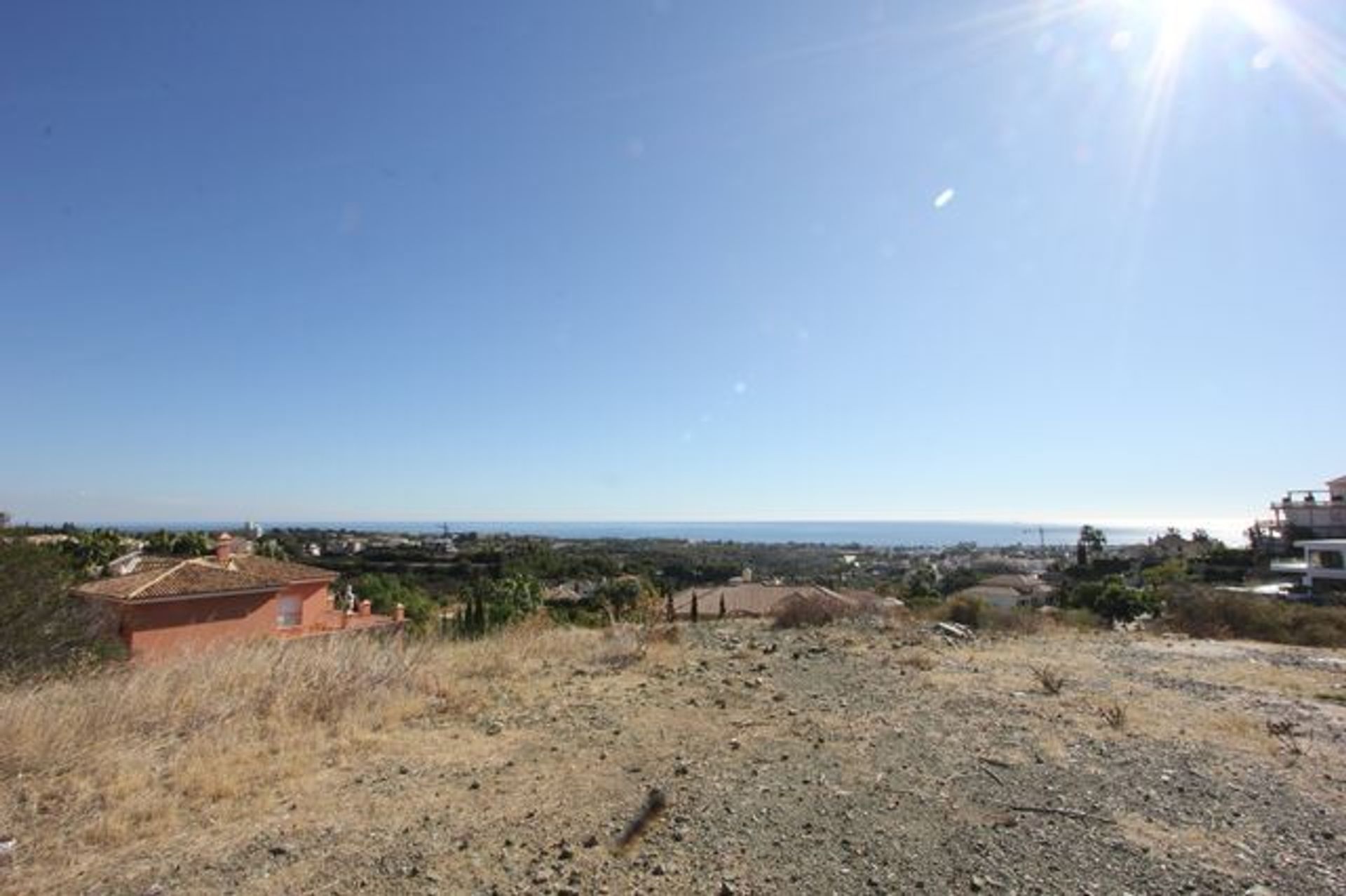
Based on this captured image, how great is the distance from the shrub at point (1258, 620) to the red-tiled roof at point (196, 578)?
74.1 ft

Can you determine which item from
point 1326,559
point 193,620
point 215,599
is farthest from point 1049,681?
point 1326,559

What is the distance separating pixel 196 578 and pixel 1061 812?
2147 cm

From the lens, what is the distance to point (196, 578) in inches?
749

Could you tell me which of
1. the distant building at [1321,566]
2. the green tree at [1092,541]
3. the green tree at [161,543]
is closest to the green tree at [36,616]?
the green tree at [161,543]

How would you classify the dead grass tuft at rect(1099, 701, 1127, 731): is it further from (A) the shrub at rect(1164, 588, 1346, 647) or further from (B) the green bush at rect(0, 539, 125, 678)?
(B) the green bush at rect(0, 539, 125, 678)

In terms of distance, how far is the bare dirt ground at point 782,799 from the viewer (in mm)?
3027

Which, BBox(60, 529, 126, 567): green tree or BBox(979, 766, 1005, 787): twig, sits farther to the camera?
BBox(60, 529, 126, 567): green tree

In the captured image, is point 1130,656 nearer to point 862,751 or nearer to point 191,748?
point 862,751

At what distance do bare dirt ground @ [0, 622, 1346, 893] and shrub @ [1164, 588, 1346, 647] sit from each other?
6.59 meters

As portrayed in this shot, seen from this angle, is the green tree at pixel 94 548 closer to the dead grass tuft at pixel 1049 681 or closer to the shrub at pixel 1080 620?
the dead grass tuft at pixel 1049 681

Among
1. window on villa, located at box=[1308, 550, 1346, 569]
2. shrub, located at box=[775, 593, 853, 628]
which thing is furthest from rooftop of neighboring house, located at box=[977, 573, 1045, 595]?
shrub, located at box=[775, 593, 853, 628]

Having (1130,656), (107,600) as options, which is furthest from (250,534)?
(1130,656)

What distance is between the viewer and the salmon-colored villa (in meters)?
16.8

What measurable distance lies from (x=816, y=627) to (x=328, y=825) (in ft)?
30.1
